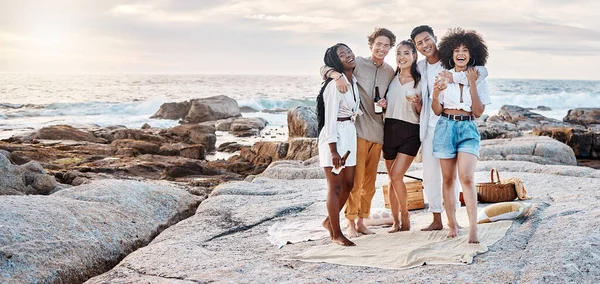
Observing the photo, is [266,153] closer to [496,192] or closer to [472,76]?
[496,192]

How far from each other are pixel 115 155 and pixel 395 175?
37.0ft

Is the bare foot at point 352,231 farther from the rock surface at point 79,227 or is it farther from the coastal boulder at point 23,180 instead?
the coastal boulder at point 23,180

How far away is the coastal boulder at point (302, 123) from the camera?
17109 mm

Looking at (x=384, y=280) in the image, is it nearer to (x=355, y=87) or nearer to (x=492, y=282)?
(x=492, y=282)

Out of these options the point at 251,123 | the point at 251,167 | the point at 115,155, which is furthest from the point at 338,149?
the point at 251,123

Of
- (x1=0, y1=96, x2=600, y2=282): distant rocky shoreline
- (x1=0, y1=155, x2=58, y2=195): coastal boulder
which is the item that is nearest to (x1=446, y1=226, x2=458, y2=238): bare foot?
(x1=0, y1=96, x2=600, y2=282): distant rocky shoreline

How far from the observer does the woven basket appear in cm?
731

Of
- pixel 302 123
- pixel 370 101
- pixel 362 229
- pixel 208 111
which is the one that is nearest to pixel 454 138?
pixel 370 101

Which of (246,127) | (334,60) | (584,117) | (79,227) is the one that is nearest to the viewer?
(334,60)

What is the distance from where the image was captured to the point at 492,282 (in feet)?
14.3

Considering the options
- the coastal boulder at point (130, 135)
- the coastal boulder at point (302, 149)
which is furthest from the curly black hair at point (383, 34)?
the coastal boulder at point (130, 135)

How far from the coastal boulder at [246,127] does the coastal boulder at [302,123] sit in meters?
6.90

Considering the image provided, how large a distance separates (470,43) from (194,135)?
49.7 ft

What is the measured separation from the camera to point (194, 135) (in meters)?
19.6
